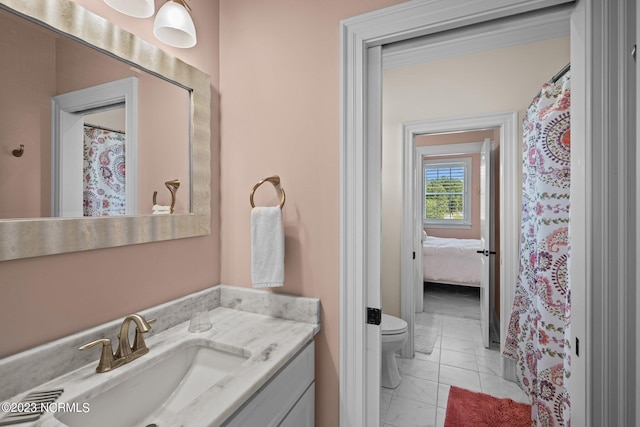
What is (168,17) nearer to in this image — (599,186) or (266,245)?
(266,245)

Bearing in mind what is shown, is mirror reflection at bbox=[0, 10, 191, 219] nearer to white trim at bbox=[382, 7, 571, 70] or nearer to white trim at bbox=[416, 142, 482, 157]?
white trim at bbox=[382, 7, 571, 70]

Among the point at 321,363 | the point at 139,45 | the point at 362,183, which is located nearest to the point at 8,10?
the point at 139,45

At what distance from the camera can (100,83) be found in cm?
98

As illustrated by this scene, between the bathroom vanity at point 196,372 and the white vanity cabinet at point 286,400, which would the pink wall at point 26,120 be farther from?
the white vanity cabinet at point 286,400

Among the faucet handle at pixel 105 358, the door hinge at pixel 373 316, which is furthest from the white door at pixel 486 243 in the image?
the faucet handle at pixel 105 358

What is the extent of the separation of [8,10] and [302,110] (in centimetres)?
89

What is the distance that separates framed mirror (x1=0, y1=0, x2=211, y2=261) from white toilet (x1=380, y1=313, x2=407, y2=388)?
1483 millimetres

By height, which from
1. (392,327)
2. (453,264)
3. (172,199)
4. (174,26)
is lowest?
(392,327)

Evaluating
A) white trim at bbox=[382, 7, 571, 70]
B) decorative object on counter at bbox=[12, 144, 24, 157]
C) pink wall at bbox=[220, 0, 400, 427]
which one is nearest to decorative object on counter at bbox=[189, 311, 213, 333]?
pink wall at bbox=[220, 0, 400, 427]

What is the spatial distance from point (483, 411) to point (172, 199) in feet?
7.28

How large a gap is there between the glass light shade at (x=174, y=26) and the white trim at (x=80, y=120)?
8.2 inches

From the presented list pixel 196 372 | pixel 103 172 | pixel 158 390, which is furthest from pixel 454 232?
pixel 103 172

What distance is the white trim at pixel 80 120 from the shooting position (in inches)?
34.1

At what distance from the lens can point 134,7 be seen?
0.99 metres
